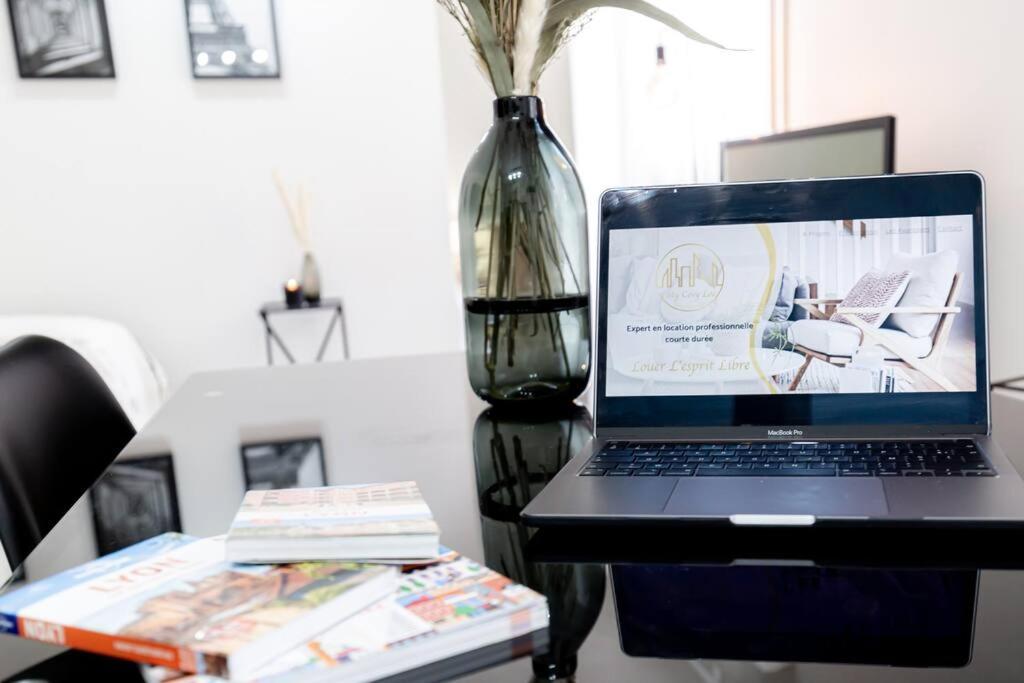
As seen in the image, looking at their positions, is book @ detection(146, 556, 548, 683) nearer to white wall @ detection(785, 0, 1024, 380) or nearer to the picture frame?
white wall @ detection(785, 0, 1024, 380)

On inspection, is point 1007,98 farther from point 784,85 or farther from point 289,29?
point 289,29

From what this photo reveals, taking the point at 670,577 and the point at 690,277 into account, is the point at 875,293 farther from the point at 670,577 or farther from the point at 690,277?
the point at 670,577

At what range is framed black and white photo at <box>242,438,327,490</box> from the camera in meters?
0.73

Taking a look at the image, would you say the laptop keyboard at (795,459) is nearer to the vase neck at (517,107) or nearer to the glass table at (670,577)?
the glass table at (670,577)

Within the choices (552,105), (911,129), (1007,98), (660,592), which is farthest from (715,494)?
(552,105)

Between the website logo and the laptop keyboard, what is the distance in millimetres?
147

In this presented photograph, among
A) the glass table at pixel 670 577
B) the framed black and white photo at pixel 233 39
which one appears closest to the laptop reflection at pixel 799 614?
the glass table at pixel 670 577

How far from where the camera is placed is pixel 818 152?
2.07m

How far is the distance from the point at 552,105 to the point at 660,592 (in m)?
4.01

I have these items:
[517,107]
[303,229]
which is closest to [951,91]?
[517,107]

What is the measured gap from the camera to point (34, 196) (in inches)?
130

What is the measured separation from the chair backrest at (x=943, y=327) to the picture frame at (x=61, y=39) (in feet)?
11.0

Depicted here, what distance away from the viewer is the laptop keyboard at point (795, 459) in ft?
2.01

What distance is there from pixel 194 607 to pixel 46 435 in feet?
1.78
